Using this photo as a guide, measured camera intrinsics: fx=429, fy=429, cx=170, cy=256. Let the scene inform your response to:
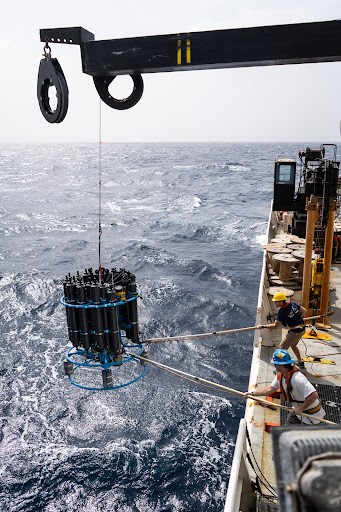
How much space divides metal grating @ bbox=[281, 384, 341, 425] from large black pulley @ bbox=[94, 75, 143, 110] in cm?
622

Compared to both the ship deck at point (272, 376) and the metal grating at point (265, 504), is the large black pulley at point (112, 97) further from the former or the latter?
the metal grating at point (265, 504)

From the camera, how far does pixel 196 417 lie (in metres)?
13.9

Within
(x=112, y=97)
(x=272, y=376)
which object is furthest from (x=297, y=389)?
(x=112, y=97)

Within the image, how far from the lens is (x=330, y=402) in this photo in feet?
28.8

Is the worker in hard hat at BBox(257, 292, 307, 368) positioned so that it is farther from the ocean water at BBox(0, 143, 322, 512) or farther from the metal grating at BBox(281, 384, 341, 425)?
the ocean water at BBox(0, 143, 322, 512)

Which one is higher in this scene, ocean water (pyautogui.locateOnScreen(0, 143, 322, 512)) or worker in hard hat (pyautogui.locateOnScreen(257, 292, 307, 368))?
worker in hard hat (pyautogui.locateOnScreen(257, 292, 307, 368))

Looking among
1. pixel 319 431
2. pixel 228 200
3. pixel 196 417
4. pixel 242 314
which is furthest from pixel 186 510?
pixel 228 200

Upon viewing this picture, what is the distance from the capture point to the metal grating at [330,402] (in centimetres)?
832

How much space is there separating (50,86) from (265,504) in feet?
22.7

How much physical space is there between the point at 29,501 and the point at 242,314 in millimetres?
13549

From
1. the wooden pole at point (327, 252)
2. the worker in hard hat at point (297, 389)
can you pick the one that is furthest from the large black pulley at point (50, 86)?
the wooden pole at point (327, 252)

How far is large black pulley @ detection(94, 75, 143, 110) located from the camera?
6.35 meters

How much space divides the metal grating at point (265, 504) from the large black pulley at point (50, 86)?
635 cm

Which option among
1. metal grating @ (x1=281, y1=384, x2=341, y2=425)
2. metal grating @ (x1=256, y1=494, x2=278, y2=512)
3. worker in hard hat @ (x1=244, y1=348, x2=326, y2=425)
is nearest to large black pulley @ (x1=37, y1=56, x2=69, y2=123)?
worker in hard hat @ (x1=244, y1=348, x2=326, y2=425)
